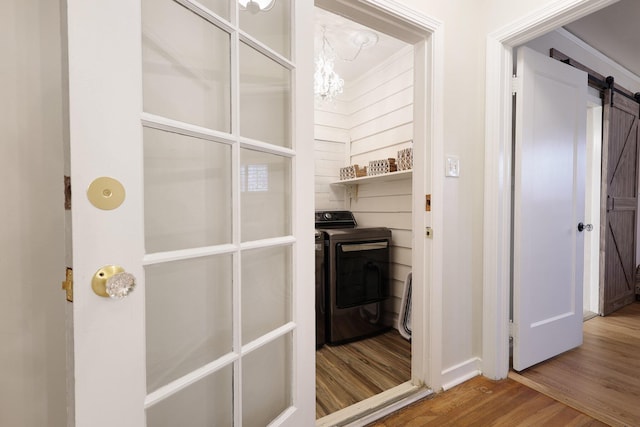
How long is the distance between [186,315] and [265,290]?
0.26m

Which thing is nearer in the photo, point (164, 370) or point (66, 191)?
point (66, 191)

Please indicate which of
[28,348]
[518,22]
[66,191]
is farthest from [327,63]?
[28,348]

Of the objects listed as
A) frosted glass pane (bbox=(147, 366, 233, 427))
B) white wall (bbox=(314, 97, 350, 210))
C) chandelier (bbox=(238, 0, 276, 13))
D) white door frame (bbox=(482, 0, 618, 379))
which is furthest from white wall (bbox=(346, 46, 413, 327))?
frosted glass pane (bbox=(147, 366, 233, 427))

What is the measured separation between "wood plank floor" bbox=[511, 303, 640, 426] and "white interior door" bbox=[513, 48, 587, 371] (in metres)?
0.08

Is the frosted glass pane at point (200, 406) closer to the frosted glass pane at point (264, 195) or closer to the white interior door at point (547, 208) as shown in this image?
the frosted glass pane at point (264, 195)

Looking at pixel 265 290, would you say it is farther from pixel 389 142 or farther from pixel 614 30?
pixel 614 30

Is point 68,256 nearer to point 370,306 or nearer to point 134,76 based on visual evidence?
point 134,76

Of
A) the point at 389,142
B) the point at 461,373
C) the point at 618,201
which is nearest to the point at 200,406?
the point at 461,373

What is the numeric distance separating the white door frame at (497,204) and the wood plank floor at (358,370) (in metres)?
0.59

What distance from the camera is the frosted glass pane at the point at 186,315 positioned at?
0.69 meters

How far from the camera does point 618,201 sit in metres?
2.98

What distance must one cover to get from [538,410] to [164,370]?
6.14 ft

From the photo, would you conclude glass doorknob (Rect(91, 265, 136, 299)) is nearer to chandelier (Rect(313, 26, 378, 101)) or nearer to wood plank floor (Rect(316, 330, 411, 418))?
wood plank floor (Rect(316, 330, 411, 418))

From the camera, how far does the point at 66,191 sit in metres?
0.53
